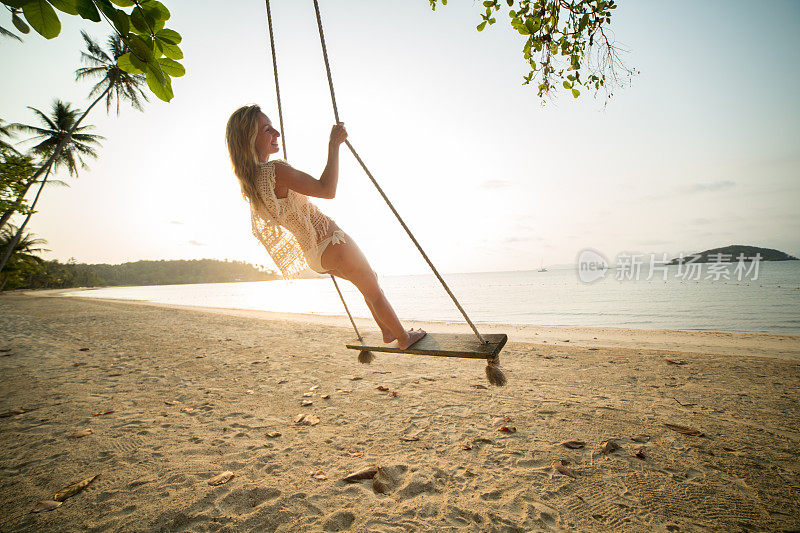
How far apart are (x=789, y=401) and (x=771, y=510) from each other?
124 inches

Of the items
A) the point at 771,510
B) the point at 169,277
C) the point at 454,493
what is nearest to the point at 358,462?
the point at 454,493

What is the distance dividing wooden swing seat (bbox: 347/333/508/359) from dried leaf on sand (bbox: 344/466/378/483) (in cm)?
93

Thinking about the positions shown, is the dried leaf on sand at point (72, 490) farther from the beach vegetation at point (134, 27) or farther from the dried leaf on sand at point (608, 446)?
the dried leaf on sand at point (608, 446)

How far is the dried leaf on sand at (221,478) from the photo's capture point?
2.43 metres

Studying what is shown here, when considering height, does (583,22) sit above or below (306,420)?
above

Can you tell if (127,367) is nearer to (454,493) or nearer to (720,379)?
(454,493)

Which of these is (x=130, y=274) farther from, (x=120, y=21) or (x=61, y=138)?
(x=120, y=21)

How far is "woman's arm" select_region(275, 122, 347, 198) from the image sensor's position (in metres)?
2.59

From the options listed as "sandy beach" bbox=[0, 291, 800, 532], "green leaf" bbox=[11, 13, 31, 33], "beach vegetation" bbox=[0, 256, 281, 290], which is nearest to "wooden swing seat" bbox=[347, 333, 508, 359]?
"sandy beach" bbox=[0, 291, 800, 532]

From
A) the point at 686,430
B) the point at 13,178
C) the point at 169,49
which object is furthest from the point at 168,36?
the point at 13,178

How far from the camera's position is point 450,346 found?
2881mm

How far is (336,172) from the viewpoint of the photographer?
2.63m

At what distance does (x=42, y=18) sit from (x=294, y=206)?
165 cm

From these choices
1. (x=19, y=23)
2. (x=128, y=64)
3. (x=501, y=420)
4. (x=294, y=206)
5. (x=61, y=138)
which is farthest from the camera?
(x=61, y=138)
